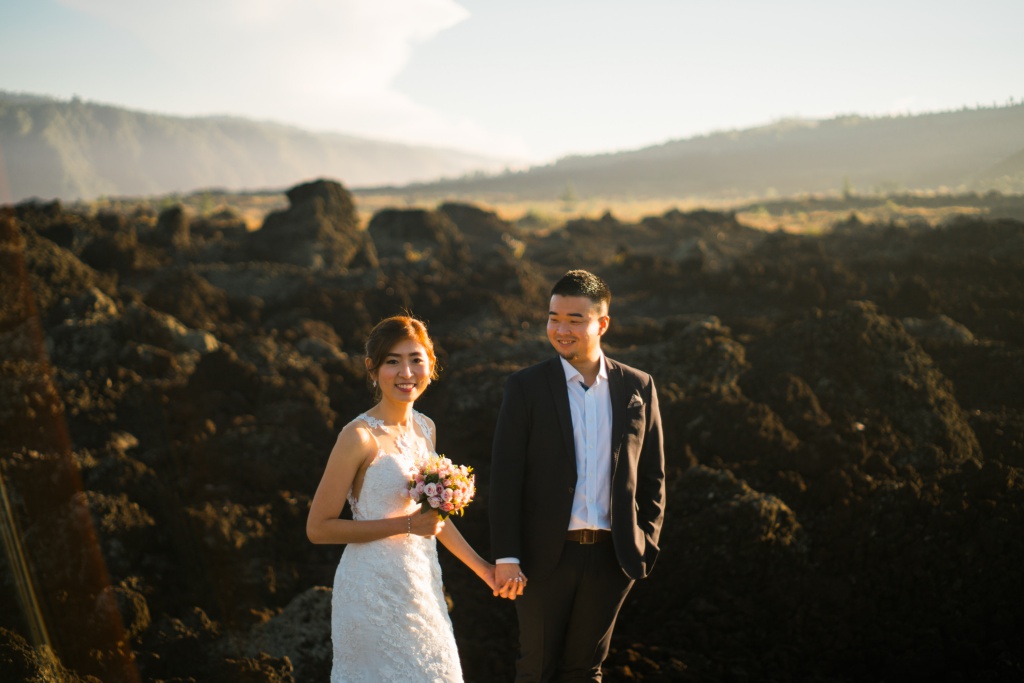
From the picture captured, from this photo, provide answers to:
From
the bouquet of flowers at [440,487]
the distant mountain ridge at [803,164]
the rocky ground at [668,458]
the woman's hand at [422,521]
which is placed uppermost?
the distant mountain ridge at [803,164]

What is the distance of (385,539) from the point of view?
329 cm


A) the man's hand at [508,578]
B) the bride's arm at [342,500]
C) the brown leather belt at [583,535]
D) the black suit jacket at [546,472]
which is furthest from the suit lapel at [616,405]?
the bride's arm at [342,500]

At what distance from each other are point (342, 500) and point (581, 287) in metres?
1.18

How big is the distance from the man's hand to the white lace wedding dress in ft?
0.79

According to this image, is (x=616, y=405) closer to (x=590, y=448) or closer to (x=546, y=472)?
(x=590, y=448)

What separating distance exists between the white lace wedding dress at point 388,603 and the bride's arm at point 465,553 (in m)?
0.18

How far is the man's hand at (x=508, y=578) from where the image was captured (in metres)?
3.45

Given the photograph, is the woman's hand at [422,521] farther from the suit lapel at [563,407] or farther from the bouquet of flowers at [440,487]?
the suit lapel at [563,407]

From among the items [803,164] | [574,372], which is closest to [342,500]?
[574,372]

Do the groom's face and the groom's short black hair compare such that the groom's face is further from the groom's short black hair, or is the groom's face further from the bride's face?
the bride's face

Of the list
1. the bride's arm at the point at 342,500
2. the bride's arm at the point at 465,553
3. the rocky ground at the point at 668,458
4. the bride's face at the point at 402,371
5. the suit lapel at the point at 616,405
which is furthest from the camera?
the rocky ground at the point at 668,458

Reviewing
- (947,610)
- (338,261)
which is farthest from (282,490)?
(338,261)

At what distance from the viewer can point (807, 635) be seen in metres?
5.64

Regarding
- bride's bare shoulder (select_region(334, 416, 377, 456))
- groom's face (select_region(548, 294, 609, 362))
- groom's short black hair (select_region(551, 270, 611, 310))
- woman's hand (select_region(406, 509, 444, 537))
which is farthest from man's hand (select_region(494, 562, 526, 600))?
groom's short black hair (select_region(551, 270, 611, 310))
